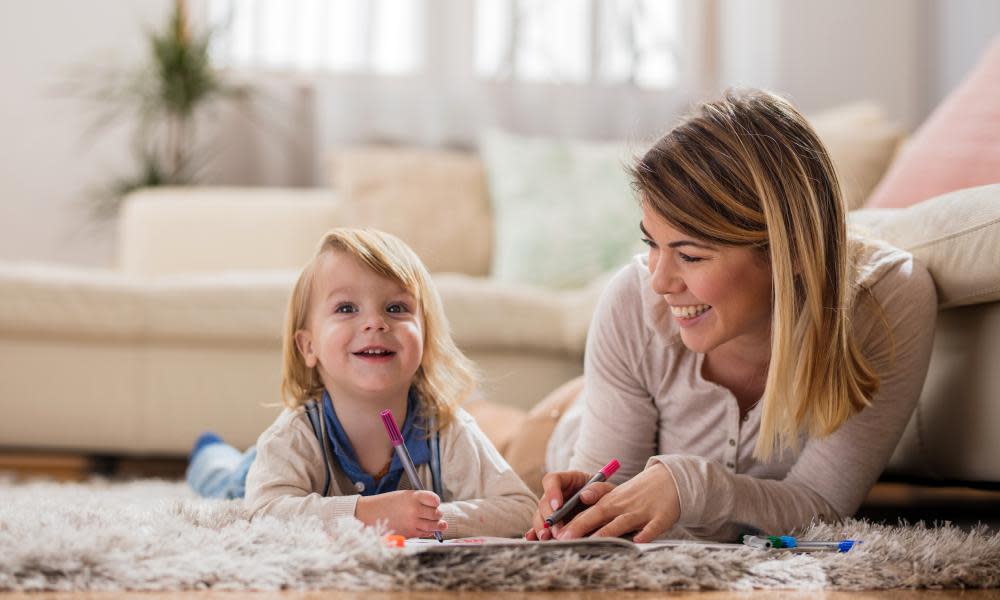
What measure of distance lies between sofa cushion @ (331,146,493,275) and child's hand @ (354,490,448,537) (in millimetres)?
1729

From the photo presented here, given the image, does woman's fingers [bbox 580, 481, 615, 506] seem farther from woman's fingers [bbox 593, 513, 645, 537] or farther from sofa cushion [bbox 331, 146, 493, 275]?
sofa cushion [bbox 331, 146, 493, 275]

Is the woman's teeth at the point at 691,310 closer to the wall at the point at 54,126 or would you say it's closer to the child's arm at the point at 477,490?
the child's arm at the point at 477,490

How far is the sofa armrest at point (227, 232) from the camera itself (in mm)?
3072

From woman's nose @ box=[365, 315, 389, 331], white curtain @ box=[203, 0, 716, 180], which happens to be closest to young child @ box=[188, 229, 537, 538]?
woman's nose @ box=[365, 315, 389, 331]

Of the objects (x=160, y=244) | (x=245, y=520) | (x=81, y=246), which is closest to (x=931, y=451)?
(x=245, y=520)

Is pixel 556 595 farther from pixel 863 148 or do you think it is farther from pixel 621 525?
pixel 863 148

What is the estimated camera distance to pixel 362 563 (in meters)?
1.08

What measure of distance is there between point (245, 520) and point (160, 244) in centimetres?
193

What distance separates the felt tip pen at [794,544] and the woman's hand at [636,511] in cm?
9

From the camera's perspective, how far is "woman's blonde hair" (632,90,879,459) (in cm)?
128

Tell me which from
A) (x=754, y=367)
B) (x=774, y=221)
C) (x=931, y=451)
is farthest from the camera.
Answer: (x=931, y=451)

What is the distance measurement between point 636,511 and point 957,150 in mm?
1129

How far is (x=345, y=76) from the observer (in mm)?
3779

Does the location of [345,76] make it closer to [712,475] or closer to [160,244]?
[160,244]
